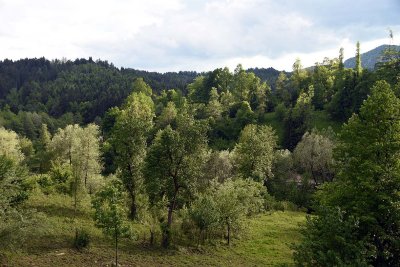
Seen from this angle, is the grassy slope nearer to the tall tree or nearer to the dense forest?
the dense forest

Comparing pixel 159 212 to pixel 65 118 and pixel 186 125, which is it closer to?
pixel 186 125

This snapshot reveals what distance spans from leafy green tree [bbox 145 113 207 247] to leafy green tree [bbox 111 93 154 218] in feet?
9.20

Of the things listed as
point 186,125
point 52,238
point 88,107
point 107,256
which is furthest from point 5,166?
point 88,107

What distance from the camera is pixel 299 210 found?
6919 cm

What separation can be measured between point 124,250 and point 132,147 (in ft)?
38.8

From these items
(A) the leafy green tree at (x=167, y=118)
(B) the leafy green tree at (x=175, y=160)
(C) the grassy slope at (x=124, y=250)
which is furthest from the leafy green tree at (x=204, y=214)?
(A) the leafy green tree at (x=167, y=118)

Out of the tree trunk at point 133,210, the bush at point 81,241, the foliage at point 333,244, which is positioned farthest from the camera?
the tree trunk at point 133,210

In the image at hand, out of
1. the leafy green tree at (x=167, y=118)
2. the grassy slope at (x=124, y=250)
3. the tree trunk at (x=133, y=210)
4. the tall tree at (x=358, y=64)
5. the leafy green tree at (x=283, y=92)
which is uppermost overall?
the tall tree at (x=358, y=64)

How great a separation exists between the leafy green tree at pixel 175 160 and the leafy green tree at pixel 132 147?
2806 mm

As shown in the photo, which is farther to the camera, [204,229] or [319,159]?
[319,159]

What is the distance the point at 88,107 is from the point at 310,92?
410 ft

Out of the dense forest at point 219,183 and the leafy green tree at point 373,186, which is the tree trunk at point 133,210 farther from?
the leafy green tree at point 373,186

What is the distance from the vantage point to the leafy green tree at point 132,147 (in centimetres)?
4391

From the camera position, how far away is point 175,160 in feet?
136
